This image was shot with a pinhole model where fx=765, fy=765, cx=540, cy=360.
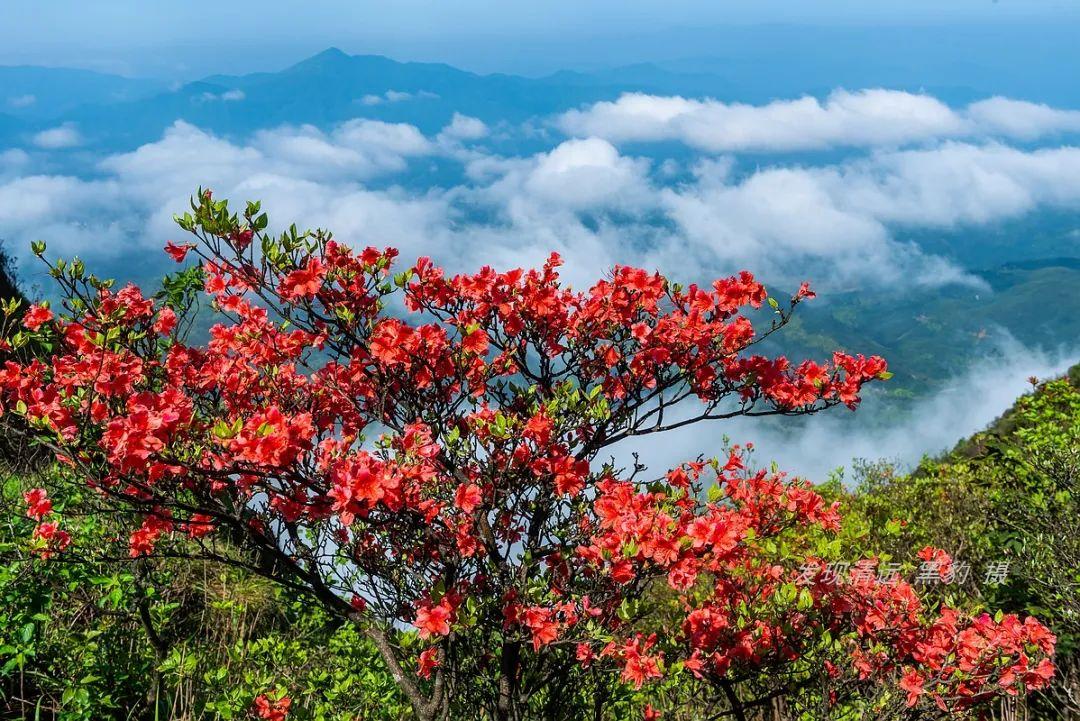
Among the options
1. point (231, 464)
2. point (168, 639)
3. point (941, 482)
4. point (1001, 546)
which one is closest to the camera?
point (231, 464)

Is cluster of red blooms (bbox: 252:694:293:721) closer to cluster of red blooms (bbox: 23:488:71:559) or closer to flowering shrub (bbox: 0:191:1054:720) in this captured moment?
flowering shrub (bbox: 0:191:1054:720)

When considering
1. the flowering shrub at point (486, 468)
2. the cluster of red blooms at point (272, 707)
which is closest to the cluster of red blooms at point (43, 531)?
the flowering shrub at point (486, 468)

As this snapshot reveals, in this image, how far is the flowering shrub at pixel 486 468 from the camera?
3.55 meters

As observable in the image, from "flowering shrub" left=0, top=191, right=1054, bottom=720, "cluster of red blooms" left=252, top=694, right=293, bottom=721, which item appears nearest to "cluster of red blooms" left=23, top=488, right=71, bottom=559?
"flowering shrub" left=0, top=191, right=1054, bottom=720

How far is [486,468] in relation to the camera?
13.0 feet

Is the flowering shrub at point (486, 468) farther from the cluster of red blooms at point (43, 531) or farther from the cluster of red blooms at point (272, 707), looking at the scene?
the cluster of red blooms at point (43, 531)

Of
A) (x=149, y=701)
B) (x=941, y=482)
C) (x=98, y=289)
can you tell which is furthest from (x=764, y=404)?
(x=941, y=482)

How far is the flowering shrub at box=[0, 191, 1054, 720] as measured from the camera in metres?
3.55

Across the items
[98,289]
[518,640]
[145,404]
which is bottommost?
[518,640]

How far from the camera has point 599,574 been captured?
3859 millimetres

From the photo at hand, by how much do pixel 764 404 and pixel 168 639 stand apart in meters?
5.34

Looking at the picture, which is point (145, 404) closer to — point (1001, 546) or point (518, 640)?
point (518, 640)

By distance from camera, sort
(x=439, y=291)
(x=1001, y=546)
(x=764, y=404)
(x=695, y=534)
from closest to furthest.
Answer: (x=695, y=534) < (x=439, y=291) < (x=764, y=404) < (x=1001, y=546)

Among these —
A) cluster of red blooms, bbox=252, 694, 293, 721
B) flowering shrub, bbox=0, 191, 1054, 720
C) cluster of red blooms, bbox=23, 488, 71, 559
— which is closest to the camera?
flowering shrub, bbox=0, 191, 1054, 720
